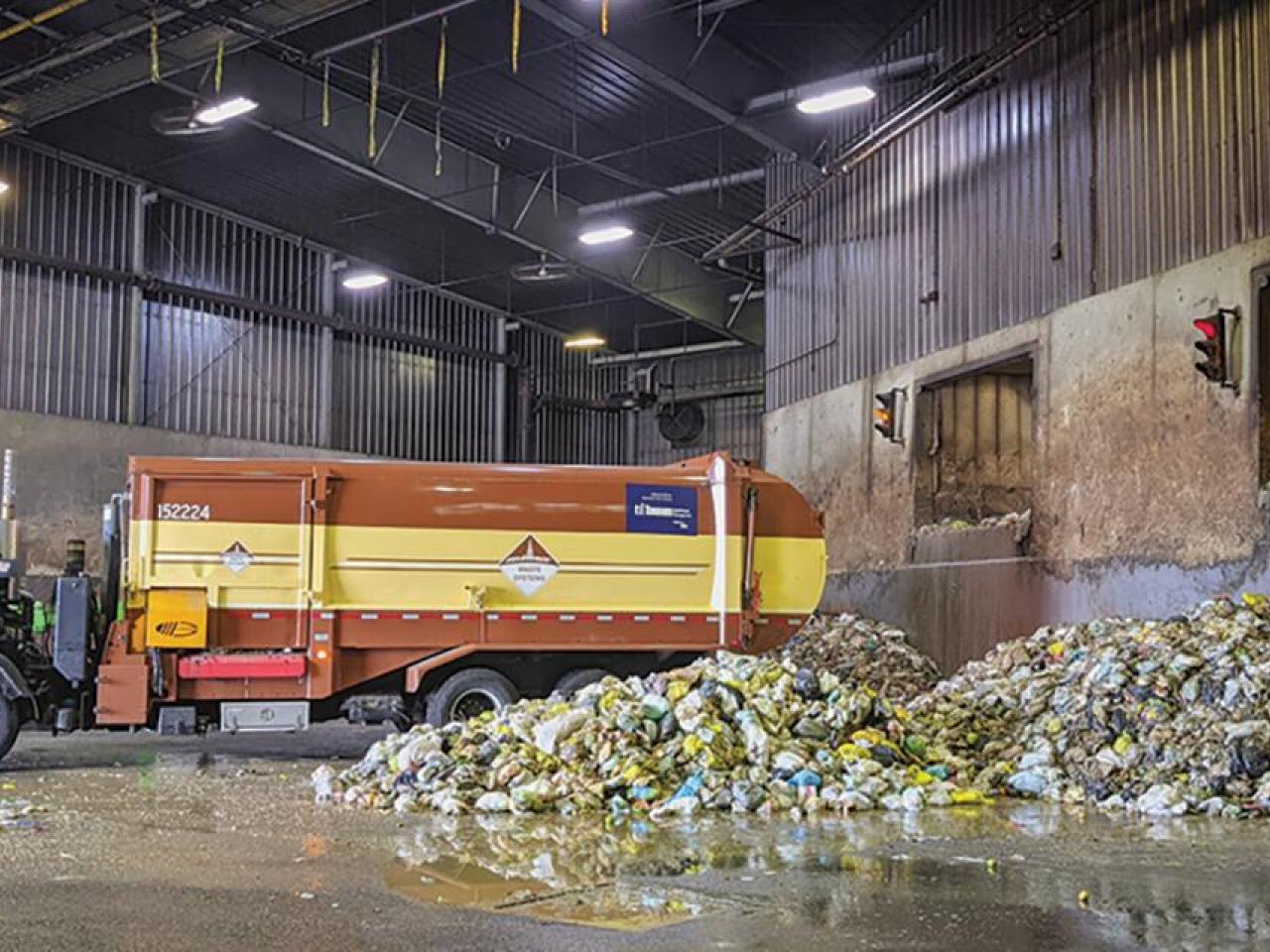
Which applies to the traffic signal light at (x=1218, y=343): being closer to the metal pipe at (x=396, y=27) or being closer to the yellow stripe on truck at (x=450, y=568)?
the yellow stripe on truck at (x=450, y=568)

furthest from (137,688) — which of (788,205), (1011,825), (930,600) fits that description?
(788,205)

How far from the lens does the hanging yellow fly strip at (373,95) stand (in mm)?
17250

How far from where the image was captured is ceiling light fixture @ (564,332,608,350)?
29766 mm

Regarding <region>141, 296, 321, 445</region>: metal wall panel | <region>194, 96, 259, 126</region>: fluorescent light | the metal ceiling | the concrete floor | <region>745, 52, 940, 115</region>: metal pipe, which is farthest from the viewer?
<region>141, 296, 321, 445</region>: metal wall panel

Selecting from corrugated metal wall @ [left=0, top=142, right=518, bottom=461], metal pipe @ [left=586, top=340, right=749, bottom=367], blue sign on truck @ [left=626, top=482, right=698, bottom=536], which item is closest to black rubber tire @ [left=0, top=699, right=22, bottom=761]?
blue sign on truck @ [left=626, top=482, right=698, bottom=536]

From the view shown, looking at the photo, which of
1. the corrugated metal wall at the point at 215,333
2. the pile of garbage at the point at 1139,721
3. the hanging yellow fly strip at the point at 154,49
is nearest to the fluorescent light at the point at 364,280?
the corrugated metal wall at the point at 215,333

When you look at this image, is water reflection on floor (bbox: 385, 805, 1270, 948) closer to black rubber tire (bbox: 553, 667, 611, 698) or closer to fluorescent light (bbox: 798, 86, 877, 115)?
black rubber tire (bbox: 553, 667, 611, 698)

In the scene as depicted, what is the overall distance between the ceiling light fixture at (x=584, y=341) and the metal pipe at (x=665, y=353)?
129cm

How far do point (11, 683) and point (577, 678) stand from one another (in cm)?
509

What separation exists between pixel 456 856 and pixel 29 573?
54.8 ft

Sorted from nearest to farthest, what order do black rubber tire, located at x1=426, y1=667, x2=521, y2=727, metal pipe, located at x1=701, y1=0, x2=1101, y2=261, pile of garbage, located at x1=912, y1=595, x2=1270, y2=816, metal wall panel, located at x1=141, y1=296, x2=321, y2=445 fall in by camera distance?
pile of garbage, located at x1=912, y1=595, x2=1270, y2=816
black rubber tire, located at x1=426, y1=667, x2=521, y2=727
metal pipe, located at x1=701, y1=0, x2=1101, y2=261
metal wall panel, located at x1=141, y1=296, x2=321, y2=445

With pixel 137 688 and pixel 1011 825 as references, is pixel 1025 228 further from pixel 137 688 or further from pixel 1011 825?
pixel 137 688

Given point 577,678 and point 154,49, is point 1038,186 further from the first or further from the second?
point 154,49

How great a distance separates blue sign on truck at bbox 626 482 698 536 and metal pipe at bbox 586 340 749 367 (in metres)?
17.1
